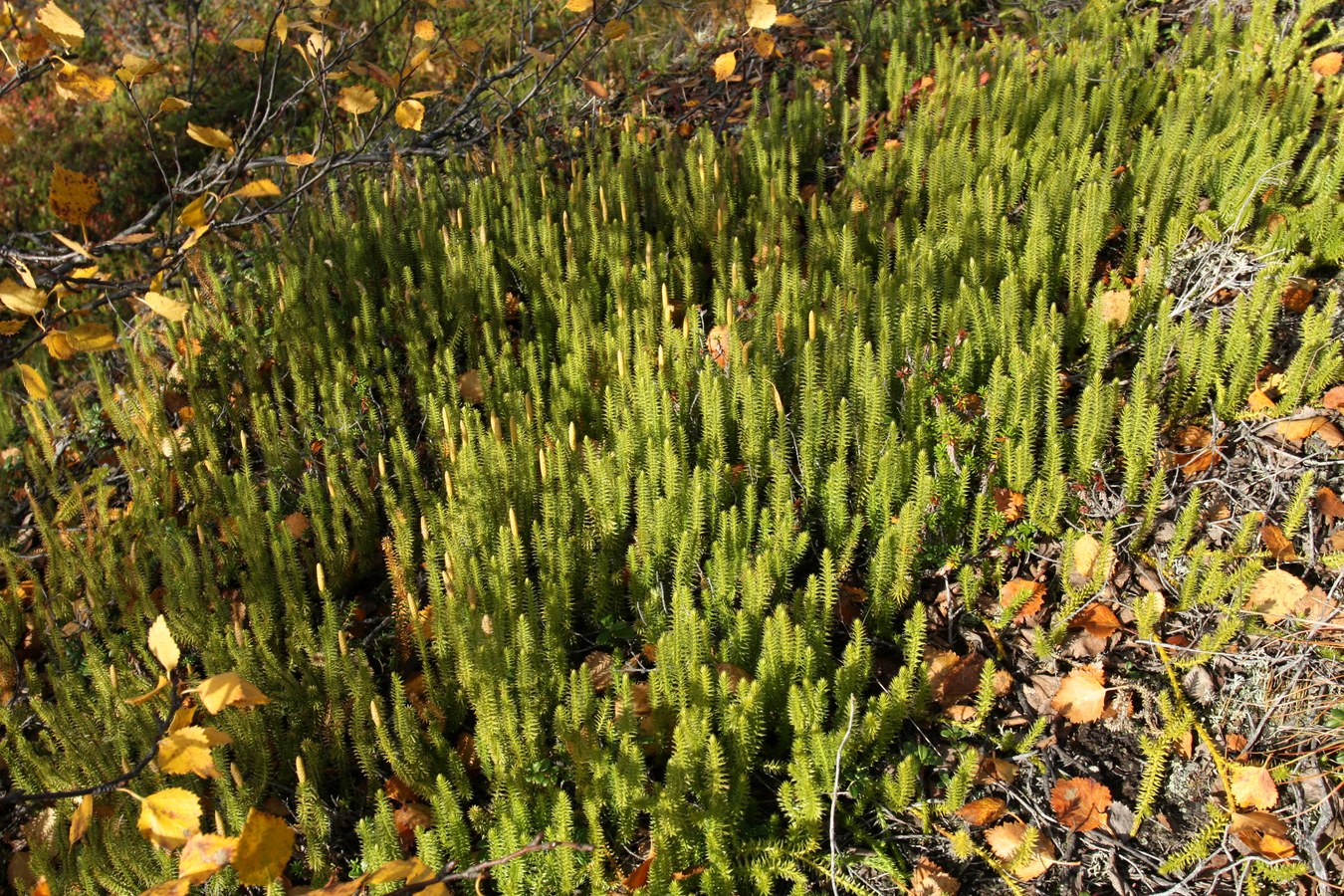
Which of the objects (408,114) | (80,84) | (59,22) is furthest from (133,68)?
(408,114)

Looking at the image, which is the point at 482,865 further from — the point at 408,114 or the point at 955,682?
the point at 408,114

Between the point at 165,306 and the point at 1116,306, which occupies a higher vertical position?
the point at 165,306

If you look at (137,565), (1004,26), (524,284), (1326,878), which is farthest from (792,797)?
(1004,26)

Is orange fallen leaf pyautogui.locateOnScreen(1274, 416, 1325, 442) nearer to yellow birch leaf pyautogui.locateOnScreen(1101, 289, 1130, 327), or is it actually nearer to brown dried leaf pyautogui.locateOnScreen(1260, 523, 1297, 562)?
brown dried leaf pyautogui.locateOnScreen(1260, 523, 1297, 562)

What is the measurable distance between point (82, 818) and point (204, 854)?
0.70m

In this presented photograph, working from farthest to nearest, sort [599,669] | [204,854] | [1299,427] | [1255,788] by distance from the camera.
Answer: [1299,427] → [599,669] → [1255,788] → [204,854]

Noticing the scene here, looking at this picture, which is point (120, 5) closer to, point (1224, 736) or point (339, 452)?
point (339, 452)

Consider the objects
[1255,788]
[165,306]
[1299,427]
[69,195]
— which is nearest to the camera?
[1255,788]

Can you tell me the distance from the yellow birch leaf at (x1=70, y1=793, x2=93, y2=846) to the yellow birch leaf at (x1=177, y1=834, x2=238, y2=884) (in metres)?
0.60

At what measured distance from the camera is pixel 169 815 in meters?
1.54

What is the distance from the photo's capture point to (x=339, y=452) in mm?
3141

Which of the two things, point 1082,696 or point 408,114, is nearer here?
point 1082,696

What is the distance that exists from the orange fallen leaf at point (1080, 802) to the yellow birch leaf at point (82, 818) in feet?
6.38

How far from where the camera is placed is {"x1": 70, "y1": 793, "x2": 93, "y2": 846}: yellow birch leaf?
200 cm
